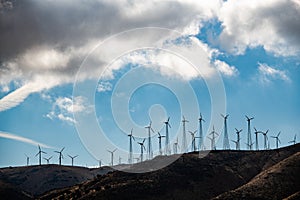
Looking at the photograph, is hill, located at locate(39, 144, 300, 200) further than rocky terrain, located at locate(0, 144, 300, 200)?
Yes

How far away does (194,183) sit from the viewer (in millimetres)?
168500

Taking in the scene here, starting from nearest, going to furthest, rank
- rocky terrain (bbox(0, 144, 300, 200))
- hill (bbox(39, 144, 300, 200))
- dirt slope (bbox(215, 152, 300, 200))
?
dirt slope (bbox(215, 152, 300, 200)) < rocky terrain (bbox(0, 144, 300, 200)) < hill (bbox(39, 144, 300, 200))

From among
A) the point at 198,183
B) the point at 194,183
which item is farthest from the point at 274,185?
the point at 194,183

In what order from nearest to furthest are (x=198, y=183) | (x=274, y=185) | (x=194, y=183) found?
(x=274, y=185) → (x=194, y=183) → (x=198, y=183)

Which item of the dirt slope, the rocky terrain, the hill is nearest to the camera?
the dirt slope

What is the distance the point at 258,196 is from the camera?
139250 millimetres

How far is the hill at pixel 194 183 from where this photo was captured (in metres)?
149

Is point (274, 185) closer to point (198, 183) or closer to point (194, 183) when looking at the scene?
point (198, 183)

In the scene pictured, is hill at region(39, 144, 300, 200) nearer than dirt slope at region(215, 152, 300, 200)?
No

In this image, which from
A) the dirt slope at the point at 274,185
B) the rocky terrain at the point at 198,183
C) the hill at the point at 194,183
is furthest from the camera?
the hill at the point at 194,183

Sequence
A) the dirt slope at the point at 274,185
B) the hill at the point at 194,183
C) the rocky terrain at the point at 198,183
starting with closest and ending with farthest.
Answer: the dirt slope at the point at 274,185 < the rocky terrain at the point at 198,183 < the hill at the point at 194,183

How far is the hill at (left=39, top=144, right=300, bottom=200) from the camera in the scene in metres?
149

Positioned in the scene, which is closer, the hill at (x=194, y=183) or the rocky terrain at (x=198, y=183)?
the rocky terrain at (x=198, y=183)

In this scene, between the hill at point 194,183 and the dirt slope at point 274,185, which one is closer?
the dirt slope at point 274,185
